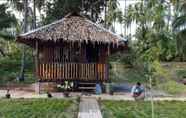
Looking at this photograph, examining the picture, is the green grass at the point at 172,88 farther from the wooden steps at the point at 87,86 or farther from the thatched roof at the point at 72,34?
the thatched roof at the point at 72,34

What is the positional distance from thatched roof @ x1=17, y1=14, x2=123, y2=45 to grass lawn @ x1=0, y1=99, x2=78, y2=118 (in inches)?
184

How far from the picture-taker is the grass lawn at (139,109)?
601 inches

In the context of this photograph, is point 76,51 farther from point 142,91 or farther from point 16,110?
point 16,110

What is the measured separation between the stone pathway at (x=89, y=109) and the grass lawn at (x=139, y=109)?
243mm

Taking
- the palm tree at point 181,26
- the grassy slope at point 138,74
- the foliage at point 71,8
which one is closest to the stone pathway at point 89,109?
the grassy slope at point 138,74

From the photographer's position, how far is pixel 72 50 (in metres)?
25.3

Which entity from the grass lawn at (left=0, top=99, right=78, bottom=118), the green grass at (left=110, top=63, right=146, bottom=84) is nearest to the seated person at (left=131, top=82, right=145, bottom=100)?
the grass lawn at (left=0, top=99, right=78, bottom=118)

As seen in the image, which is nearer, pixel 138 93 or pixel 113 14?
pixel 138 93

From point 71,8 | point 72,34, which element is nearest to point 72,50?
point 72,34

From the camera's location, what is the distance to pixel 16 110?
16.1 metres

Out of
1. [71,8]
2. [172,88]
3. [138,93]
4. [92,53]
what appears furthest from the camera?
[71,8]

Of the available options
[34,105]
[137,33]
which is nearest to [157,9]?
[137,33]

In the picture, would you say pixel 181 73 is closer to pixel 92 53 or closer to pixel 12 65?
pixel 12 65

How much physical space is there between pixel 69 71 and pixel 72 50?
1178 mm
